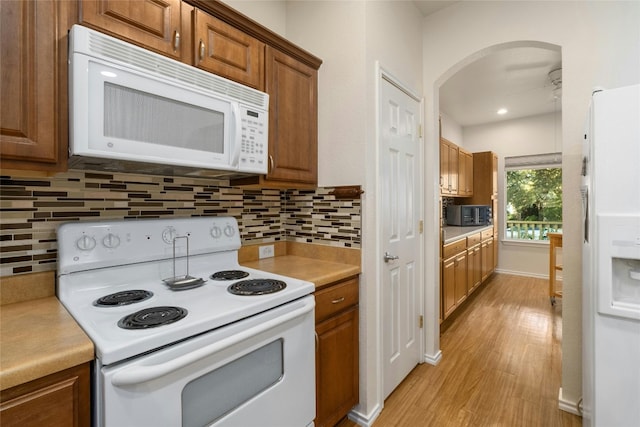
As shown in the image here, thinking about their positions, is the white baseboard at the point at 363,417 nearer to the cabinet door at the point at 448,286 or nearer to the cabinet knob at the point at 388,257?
the cabinet knob at the point at 388,257

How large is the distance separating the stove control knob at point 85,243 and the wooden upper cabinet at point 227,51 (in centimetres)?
85

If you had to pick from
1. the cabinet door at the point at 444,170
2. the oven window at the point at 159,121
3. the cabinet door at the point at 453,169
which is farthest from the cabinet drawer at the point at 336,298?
the cabinet door at the point at 453,169

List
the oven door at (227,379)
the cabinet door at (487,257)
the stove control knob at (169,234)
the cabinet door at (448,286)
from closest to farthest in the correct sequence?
the oven door at (227,379) → the stove control knob at (169,234) → the cabinet door at (448,286) → the cabinet door at (487,257)

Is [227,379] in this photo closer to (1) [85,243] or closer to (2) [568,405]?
(1) [85,243]

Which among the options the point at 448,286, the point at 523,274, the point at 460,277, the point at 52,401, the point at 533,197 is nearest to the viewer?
the point at 52,401

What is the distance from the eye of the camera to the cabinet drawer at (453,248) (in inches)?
110

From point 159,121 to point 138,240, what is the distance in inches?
21.0

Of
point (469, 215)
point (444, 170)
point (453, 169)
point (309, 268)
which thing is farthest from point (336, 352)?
point (469, 215)

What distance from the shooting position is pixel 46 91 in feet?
3.09

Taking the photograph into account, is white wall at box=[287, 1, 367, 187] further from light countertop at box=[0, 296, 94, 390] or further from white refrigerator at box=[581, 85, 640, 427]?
light countertop at box=[0, 296, 94, 390]

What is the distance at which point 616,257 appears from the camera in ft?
3.48

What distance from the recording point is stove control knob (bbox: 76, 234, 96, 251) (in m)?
A: 1.16

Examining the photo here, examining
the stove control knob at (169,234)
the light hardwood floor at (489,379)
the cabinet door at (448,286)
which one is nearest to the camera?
the stove control knob at (169,234)

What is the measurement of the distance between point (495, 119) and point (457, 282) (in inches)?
132
